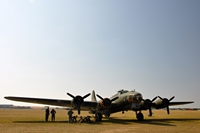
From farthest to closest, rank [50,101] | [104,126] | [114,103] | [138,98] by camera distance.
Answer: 1. [114,103]
2. [50,101]
3. [138,98]
4. [104,126]

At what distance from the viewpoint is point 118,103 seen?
2741 cm

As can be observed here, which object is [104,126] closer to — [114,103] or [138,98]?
[138,98]

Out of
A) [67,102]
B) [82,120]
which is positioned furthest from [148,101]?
[67,102]

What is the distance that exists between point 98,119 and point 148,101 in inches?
277

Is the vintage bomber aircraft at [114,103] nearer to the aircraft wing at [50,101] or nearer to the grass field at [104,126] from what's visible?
the aircraft wing at [50,101]

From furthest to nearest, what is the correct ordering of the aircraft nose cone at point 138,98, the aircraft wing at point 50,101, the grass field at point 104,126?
the aircraft wing at point 50,101 < the aircraft nose cone at point 138,98 < the grass field at point 104,126

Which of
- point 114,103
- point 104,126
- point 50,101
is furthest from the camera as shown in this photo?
point 114,103

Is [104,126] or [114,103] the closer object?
[104,126]

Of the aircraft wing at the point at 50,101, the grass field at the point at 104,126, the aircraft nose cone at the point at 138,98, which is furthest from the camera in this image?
the aircraft wing at the point at 50,101

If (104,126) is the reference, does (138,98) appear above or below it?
above

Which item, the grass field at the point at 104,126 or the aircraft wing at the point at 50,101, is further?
the aircraft wing at the point at 50,101

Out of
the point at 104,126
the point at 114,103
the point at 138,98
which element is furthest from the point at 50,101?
the point at 138,98

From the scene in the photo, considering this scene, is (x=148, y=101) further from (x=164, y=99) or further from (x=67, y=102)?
(x=67, y=102)

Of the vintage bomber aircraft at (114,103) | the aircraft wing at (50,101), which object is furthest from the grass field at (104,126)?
the aircraft wing at (50,101)
